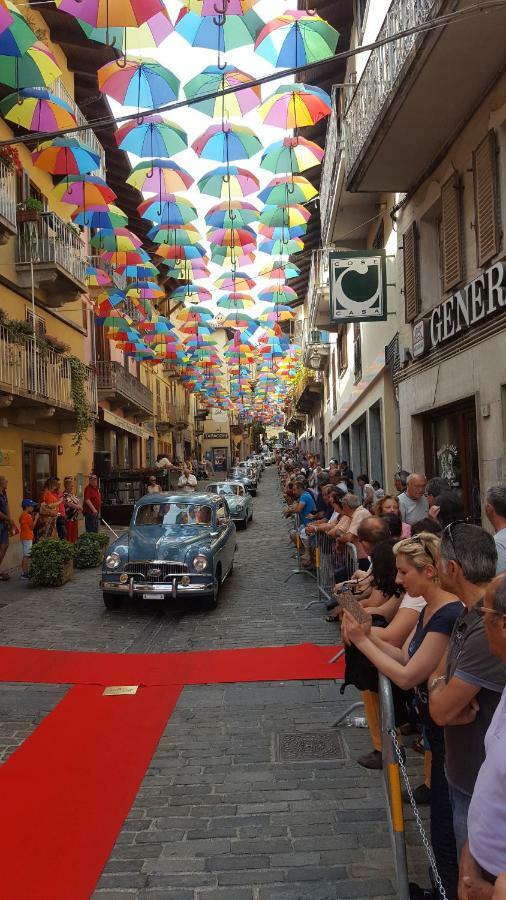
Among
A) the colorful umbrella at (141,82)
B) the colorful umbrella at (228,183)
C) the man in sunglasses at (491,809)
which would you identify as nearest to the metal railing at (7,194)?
the colorful umbrella at (228,183)

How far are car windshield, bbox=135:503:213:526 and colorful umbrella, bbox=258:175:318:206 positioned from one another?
5.93 metres

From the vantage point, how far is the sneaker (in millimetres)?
4543

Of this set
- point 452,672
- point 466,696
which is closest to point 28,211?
point 452,672

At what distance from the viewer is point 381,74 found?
9.52 metres

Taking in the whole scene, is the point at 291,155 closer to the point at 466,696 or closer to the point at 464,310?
the point at 464,310

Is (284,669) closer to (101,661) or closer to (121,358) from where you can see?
(101,661)

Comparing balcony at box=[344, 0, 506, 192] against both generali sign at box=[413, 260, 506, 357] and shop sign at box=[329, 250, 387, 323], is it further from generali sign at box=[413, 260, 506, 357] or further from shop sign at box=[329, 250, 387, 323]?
generali sign at box=[413, 260, 506, 357]

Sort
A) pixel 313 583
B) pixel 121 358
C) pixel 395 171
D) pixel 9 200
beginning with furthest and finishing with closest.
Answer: pixel 121 358 < pixel 9 200 < pixel 313 583 < pixel 395 171

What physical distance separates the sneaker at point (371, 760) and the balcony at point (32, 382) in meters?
10.8

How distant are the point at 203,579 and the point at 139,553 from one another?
1031 mm

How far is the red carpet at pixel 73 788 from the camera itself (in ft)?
11.2

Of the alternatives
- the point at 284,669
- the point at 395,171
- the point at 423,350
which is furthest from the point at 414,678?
the point at 395,171

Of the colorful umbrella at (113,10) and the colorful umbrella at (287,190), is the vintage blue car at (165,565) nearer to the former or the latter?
the colorful umbrella at (287,190)

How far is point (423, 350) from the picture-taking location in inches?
423
